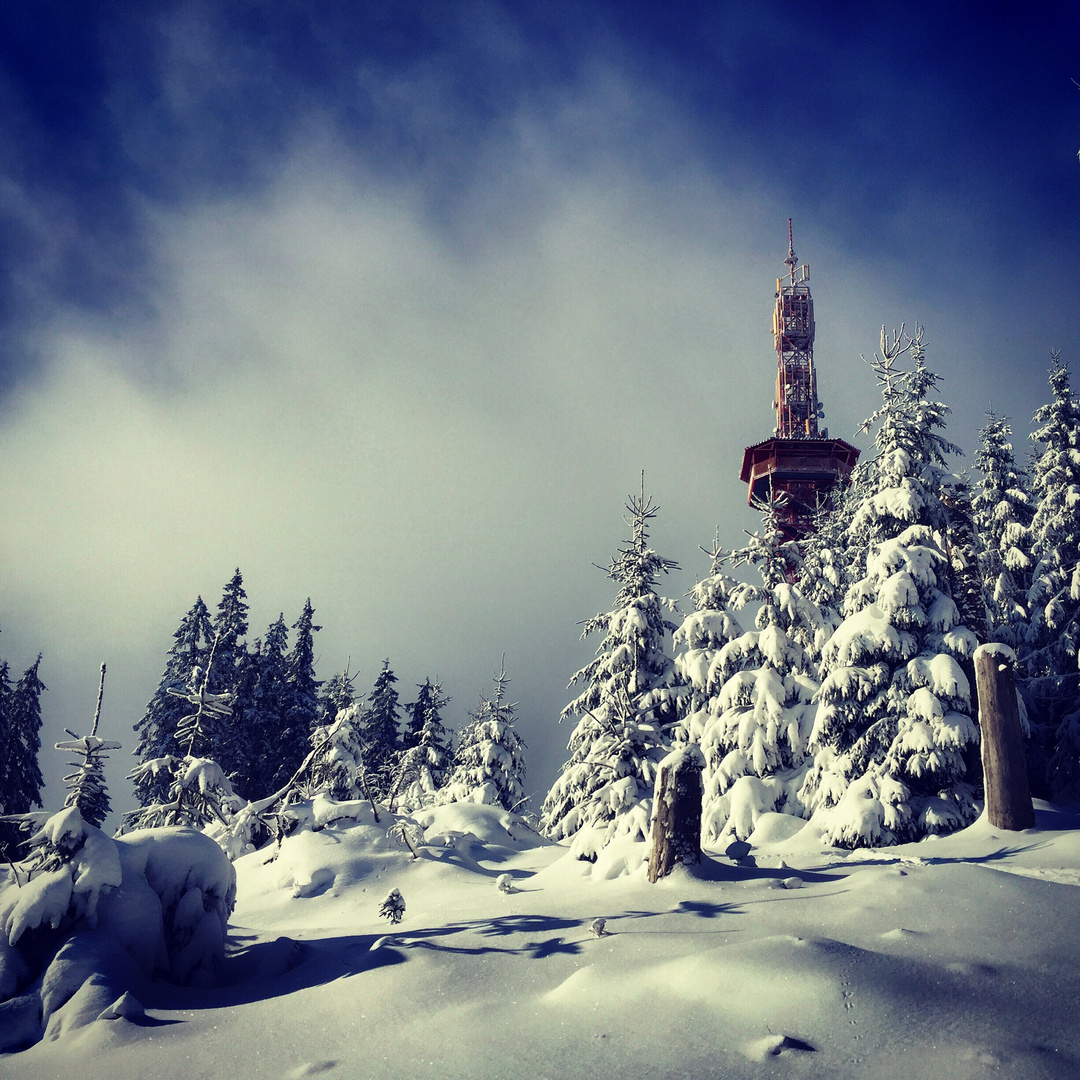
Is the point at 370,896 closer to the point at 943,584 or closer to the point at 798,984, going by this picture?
the point at 798,984

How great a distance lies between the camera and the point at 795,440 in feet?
229

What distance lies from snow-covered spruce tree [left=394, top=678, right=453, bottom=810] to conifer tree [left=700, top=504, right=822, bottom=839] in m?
19.1

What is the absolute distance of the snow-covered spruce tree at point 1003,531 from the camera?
23109 mm

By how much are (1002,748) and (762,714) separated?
754 cm

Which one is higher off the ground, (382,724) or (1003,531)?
(1003,531)

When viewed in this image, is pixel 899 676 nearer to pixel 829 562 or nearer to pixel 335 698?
pixel 829 562

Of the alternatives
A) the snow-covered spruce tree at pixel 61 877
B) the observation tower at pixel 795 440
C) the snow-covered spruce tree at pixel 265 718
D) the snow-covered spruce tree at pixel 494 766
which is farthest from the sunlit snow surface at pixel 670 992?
the observation tower at pixel 795 440

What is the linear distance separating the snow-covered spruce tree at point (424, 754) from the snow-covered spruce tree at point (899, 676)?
23.2m

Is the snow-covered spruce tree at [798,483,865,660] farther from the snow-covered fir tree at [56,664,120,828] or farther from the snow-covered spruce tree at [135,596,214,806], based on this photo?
the snow-covered spruce tree at [135,596,214,806]

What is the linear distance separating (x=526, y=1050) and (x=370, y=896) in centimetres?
896

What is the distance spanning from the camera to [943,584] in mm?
16875

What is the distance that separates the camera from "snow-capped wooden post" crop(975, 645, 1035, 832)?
11922mm

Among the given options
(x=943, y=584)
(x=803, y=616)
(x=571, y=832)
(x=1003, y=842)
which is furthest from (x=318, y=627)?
(x=1003, y=842)

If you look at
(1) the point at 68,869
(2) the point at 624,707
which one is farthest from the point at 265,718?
(1) the point at 68,869
